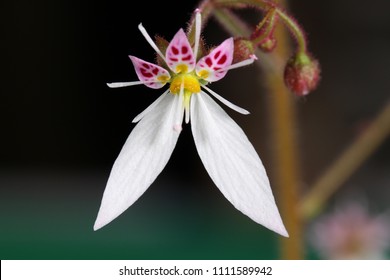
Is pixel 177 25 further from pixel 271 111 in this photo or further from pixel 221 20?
pixel 221 20

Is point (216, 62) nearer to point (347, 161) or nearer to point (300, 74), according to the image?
point (300, 74)

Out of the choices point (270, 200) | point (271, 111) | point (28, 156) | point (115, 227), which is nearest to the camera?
point (270, 200)

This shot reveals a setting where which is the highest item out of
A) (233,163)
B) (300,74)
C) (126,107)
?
(126,107)

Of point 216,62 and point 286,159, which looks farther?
point 286,159

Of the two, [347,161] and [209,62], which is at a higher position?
[347,161]

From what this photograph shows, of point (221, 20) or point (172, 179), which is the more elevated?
point (172, 179)

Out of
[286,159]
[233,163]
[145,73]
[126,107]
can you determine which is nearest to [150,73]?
[145,73]

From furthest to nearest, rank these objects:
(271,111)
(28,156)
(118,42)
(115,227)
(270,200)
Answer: (28,156) < (118,42) < (115,227) < (271,111) < (270,200)

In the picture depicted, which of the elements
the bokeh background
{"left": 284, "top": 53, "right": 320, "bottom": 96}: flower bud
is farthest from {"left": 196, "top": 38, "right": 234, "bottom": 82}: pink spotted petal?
the bokeh background

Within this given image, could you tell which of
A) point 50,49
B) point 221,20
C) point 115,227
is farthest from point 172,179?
point 221,20
